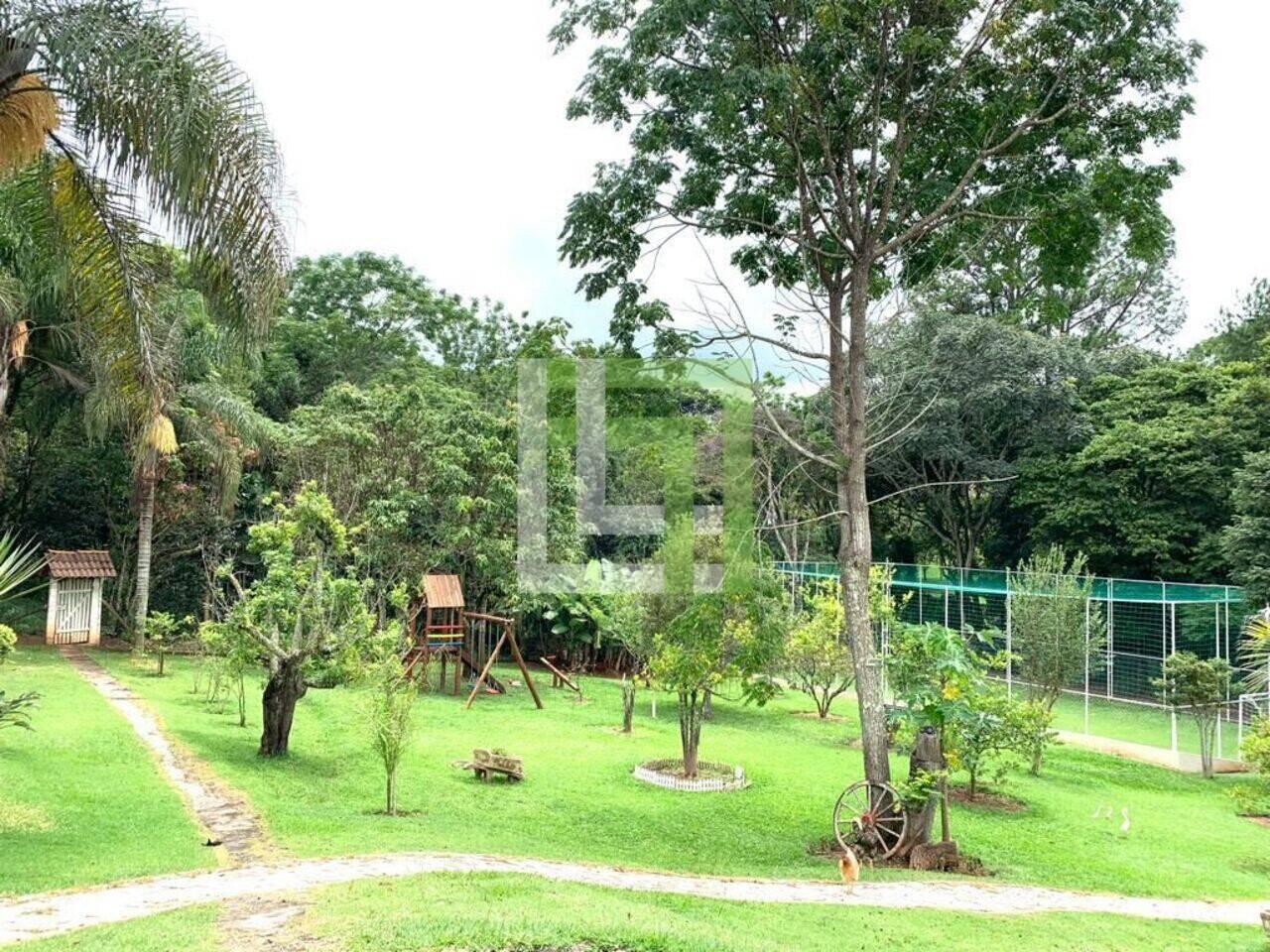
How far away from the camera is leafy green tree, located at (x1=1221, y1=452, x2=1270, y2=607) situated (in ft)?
59.7

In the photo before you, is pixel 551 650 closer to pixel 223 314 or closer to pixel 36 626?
pixel 36 626

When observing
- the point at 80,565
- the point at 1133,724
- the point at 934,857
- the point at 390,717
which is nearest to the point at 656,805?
the point at 934,857

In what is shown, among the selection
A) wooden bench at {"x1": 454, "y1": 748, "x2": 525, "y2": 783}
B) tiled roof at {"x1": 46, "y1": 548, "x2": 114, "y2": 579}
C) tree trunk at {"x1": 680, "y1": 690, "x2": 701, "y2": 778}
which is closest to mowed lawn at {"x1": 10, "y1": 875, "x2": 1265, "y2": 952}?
wooden bench at {"x1": 454, "y1": 748, "x2": 525, "y2": 783}

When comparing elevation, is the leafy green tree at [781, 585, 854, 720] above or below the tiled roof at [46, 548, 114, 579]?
below

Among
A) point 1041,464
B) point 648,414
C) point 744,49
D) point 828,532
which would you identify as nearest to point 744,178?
point 744,49

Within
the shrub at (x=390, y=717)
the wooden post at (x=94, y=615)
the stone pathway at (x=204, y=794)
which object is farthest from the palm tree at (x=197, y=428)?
the shrub at (x=390, y=717)

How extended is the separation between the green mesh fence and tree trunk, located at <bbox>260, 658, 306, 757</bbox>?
1071 centimetres

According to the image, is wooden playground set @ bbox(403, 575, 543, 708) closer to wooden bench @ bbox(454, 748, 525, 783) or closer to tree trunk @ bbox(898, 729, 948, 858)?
wooden bench @ bbox(454, 748, 525, 783)

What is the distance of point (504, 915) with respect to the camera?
5.60 meters

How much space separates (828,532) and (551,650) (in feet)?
40.4

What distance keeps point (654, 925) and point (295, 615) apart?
724cm

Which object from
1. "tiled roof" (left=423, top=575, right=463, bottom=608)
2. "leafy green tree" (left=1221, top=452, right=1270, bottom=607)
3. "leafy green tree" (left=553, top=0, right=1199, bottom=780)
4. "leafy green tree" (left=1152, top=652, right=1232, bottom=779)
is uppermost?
"leafy green tree" (left=553, top=0, right=1199, bottom=780)

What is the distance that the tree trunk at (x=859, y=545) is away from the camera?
375 inches

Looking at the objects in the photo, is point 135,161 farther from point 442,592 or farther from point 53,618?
point 53,618
